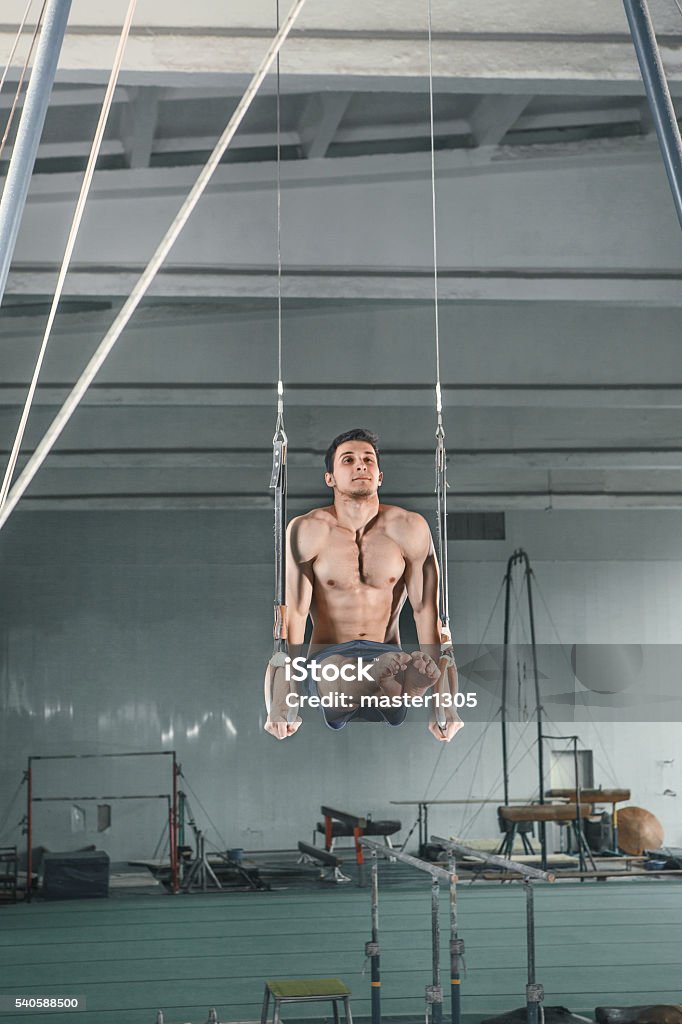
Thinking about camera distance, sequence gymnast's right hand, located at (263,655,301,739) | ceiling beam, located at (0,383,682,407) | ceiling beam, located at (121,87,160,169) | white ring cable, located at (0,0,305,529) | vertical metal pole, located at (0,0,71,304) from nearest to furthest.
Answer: vertical metal pole, located at (0,0,71,304) < white ring cable, located at (0,0,305,529) < gymnast's right hand, located at (263,655,301,739) < ceiling beam, located at (121,87,160,169) < ceiling beam, located at (0,383,682,407)

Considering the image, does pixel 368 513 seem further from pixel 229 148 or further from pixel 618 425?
pixel 618 425

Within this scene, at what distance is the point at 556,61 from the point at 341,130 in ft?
7.09

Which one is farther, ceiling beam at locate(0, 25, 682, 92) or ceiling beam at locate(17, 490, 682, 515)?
ceiling beam at locate(17, 490, 682, 515)

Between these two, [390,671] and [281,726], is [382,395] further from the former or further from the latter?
[281,726]

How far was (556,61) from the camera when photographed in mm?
6000

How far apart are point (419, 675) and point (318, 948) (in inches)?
223

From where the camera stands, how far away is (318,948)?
1017 cm

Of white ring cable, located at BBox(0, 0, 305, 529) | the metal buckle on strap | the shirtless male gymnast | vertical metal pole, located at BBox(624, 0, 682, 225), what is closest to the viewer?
white ring cable, located at BBox(0, 0, 305, 529)

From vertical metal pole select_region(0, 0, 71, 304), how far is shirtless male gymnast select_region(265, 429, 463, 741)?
2220mm

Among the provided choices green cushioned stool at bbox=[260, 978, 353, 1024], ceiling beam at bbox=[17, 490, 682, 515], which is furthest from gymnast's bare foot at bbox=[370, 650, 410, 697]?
ceiling beam at bbox=[17, 490, 682, 515]

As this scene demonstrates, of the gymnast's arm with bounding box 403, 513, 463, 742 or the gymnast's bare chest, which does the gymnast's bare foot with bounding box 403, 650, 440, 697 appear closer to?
the gymnast's arm with bounding box 403, 513, 463, 742

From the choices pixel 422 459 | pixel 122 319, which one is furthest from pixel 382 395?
pixel 122 319

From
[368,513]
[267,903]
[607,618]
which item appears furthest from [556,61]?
[607,618]

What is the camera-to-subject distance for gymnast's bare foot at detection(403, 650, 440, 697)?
5438mm
